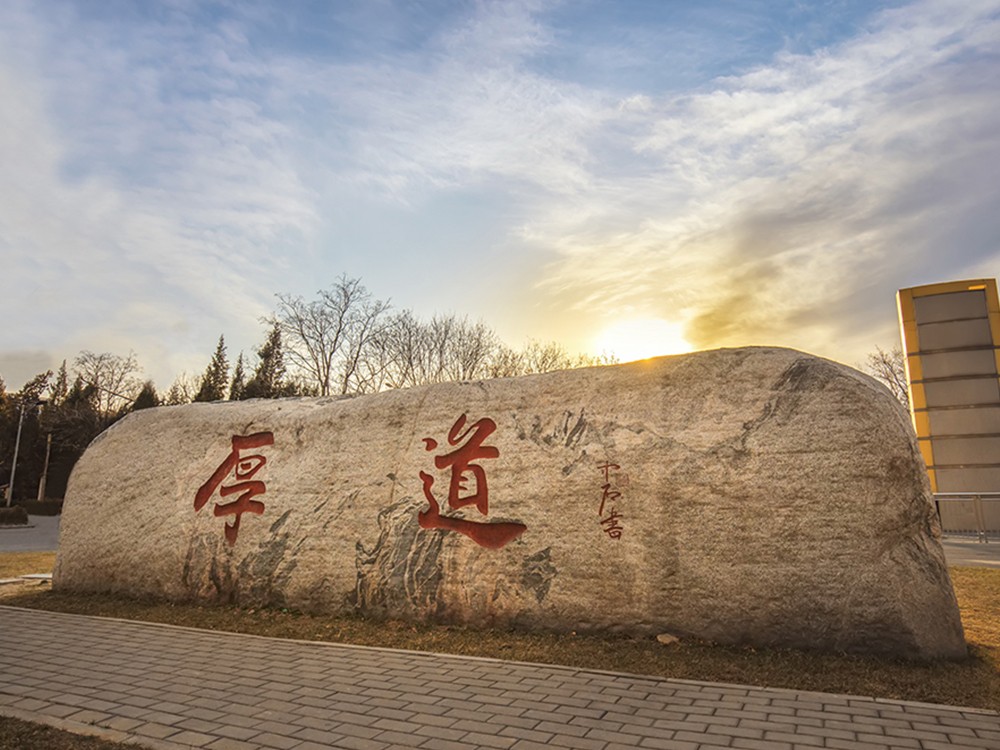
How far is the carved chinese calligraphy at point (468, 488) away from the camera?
6773 millimetres

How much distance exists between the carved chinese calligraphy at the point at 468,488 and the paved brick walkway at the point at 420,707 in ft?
4.51

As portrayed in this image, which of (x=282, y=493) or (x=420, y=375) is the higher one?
(x=420, y=375)

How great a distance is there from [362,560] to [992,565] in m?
9.90

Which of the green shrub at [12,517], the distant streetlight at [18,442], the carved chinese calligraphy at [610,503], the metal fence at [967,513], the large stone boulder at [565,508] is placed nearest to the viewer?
the large stone boulder at [565,508]

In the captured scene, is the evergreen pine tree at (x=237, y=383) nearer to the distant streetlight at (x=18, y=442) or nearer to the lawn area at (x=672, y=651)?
the distant streetlight at (x=18, y=442)

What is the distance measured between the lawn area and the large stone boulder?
6.3 inches

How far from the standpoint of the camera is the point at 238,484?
8.41 m

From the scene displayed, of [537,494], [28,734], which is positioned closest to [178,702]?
[28,734]

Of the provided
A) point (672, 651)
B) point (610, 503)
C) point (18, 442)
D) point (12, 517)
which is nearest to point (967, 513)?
point (610, 503)

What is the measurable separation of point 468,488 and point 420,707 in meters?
2.85

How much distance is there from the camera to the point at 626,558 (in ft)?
19.9

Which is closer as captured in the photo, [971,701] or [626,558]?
[971,701]

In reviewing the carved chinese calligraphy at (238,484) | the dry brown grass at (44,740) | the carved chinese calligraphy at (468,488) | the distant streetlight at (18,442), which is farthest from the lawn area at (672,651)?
the distant streetlight at (18,442)

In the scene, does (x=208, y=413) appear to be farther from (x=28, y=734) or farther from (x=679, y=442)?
(x=679, y=442)
